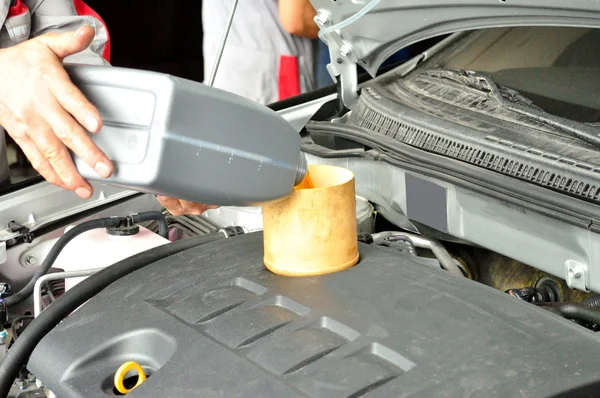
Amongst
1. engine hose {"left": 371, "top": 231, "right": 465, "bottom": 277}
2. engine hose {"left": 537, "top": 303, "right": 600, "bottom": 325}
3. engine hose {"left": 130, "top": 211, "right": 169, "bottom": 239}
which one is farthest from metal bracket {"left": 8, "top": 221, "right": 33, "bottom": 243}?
engine hose {"left": 537, "top": 303, "right": 600, "bottom": 325}

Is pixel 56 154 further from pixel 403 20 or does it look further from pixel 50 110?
pixel 403 20

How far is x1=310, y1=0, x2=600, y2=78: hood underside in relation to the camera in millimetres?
1084

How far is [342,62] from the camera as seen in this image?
160 cm

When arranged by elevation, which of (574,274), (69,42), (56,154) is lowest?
(574,274)

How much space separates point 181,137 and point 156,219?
0.72 meters

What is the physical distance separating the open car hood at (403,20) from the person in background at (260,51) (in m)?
0.82

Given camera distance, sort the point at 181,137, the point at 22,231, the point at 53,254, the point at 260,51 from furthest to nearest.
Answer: the point at 260,51
the point at 22,231
the point at 53,254
the point at 181,137

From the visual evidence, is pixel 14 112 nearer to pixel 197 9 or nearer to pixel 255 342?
pixel 255 342

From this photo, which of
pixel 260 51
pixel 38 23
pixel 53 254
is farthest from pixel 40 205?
pixel 260 51

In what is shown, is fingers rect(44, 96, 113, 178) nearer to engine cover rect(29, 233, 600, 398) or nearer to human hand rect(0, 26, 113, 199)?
human hand rect(0, 26, 113, 199)

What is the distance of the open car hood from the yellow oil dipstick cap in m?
0.74

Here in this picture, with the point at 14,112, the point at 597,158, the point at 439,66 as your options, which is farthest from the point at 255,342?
the point at 439,66

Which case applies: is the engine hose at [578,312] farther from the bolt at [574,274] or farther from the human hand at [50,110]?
the human hand at [50,110]

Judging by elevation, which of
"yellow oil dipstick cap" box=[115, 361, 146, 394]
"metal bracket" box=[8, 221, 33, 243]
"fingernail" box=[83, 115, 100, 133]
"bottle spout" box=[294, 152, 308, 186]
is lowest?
"metal bracket" box=[8, 221, 33, 243]
